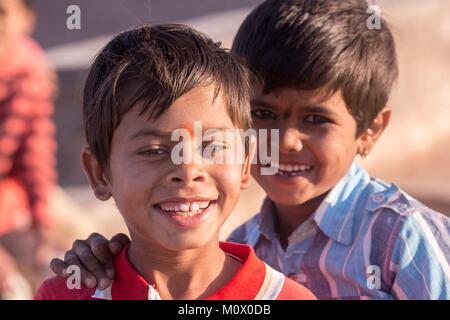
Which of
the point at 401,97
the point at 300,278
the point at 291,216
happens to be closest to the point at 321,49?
the point at 291,216

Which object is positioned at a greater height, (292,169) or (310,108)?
(310,108)

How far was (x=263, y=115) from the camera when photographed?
2.21 metres

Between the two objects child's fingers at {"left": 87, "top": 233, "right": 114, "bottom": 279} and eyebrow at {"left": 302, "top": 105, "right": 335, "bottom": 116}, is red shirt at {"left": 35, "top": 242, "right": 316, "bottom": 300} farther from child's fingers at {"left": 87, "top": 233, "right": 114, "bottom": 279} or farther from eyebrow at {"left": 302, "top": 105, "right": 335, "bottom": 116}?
eyebrow at {"left": 302, "top": 105, "right": 335, "bottom": 116}

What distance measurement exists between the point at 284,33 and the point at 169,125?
0.73m

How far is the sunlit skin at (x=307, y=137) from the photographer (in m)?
2.19

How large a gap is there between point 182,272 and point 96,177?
0.27 meters

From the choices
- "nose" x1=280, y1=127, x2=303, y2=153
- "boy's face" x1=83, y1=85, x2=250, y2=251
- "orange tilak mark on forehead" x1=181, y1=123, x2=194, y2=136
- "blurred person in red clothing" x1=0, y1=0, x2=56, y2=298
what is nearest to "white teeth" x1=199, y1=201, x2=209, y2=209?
"boy's face" x1=83, y1=85, x2=250, y2=251

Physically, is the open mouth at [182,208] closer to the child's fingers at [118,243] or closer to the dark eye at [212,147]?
the dark eye at [212,147]

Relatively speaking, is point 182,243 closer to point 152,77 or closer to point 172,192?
point 172,192

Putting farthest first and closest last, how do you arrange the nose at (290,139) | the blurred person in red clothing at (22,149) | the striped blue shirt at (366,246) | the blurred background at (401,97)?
1. the blurred background at (401,97)
2. the blurred person in red clothing at (22,149)
3. the nose at (290,139)
4. the striped blue shirt at (366,246)

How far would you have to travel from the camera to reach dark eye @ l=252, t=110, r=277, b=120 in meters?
2.20

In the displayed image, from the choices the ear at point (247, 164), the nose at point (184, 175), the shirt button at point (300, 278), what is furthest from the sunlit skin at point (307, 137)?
the nose at point (184, 175)

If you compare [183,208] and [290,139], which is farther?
[290,139]

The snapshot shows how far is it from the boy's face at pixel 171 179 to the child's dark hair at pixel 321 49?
524mm
